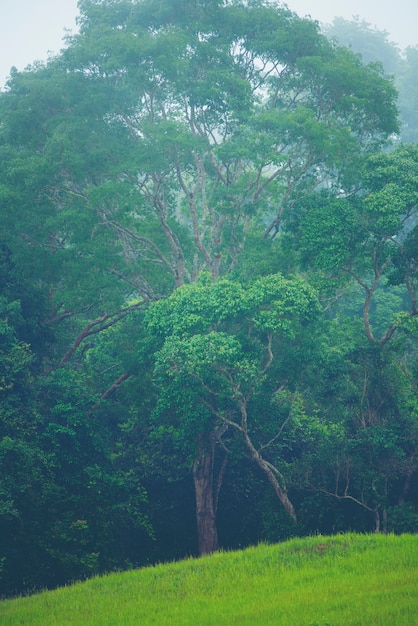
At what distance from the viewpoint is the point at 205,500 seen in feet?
67.5

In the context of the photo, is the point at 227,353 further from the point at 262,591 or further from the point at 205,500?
the point at 262,591

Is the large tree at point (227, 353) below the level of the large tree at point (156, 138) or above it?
below

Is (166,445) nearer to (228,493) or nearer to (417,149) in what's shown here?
(228,493)

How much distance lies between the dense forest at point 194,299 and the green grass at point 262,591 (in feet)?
10.9

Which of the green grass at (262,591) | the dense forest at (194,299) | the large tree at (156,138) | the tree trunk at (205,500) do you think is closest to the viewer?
the green grass at (262,591)

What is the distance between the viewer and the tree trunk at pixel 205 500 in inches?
802

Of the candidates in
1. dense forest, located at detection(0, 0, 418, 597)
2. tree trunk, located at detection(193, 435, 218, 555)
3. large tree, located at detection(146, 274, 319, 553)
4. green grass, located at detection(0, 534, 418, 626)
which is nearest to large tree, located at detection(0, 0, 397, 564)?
dense forest, located at detection(0, 0, 418, 597)

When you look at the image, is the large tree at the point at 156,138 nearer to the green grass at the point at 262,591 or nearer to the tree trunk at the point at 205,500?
the tree trunk at the point at 205,500

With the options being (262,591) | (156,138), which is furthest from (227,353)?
(156,138)

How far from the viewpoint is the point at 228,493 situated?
72.4 ft

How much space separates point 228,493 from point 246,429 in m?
4.13

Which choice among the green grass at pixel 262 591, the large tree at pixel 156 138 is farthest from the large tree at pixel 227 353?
the green grass at pixel 262 591

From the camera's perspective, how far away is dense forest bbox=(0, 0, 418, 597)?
59.9 ft

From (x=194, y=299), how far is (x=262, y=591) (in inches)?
315
